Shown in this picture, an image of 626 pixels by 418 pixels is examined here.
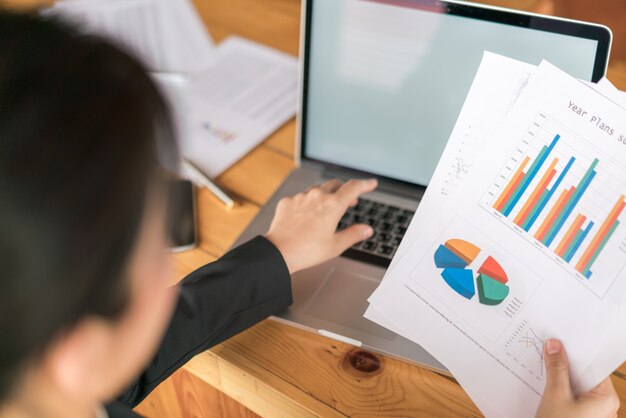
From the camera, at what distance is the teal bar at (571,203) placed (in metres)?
0.52

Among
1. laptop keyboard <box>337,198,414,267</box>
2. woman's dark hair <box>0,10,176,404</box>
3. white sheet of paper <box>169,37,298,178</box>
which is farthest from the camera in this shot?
white sheet of paper <box>169,37,298,178</box>

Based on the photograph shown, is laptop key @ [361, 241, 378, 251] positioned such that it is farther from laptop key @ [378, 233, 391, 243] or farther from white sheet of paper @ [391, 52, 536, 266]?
white sheet of paper @ [391, 52, 536, 266]

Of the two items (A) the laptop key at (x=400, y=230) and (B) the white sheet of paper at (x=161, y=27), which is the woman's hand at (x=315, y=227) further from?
(B) the white sheet of paper at (x=161, y=27)

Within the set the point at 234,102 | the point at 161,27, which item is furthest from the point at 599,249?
the point at 161,27

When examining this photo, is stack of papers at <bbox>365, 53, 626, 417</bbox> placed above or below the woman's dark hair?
below

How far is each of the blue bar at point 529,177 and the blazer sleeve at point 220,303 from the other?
0.24 metres

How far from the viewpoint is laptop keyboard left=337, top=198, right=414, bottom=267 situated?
2.36 feet

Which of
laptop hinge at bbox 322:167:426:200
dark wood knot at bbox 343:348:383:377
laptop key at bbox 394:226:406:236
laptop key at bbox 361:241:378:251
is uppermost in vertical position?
laptop hinge at bbox 322:167:426:200

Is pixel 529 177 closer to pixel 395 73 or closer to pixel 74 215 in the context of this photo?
pixel 395 73

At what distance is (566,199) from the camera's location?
534 millimetres

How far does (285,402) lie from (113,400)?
0.17 metres

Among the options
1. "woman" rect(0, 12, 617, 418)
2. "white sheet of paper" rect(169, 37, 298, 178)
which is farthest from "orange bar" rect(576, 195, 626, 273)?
"white sheet of paper" rect(169, 37, 298, 178)

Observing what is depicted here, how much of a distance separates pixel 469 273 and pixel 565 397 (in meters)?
0.13

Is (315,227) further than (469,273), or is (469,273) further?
(315,227)
